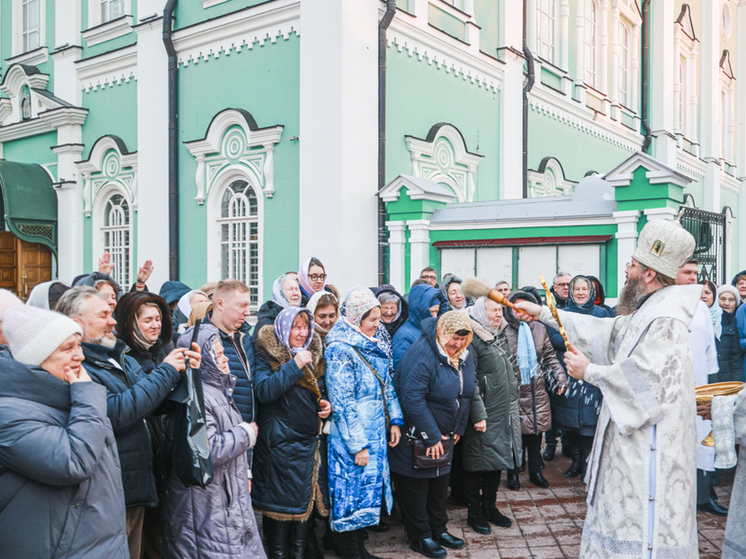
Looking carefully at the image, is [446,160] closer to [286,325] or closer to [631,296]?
[286,325]

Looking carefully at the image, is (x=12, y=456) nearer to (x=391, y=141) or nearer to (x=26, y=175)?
(x=391, y=141)

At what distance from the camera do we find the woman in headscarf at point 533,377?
5383 mm

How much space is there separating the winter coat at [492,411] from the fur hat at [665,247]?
1.81 metres

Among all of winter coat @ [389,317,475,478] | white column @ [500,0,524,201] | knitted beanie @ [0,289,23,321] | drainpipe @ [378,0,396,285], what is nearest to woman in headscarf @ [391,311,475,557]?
winter coat @ [389,317,475,478]

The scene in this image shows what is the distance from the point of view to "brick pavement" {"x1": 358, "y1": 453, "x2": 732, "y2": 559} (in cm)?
424

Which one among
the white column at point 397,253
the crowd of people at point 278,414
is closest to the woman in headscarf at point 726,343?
the crowd of people at point 278,414

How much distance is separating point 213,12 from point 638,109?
13.5 meters

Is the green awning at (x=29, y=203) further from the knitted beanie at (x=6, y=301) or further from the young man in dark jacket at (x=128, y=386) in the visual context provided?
the young man in dark jacket at (x=128, y=386)

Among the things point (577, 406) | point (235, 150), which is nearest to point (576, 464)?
point (577, 406)

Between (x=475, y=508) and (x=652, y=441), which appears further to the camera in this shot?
(x=475, y=508)

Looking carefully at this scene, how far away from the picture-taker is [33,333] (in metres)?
2.21

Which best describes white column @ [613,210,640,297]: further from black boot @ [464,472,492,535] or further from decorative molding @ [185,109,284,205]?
decorative molding @ [185,109,284,205]

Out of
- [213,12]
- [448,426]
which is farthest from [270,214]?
[448,426]

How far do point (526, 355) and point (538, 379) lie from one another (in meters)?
0.31
